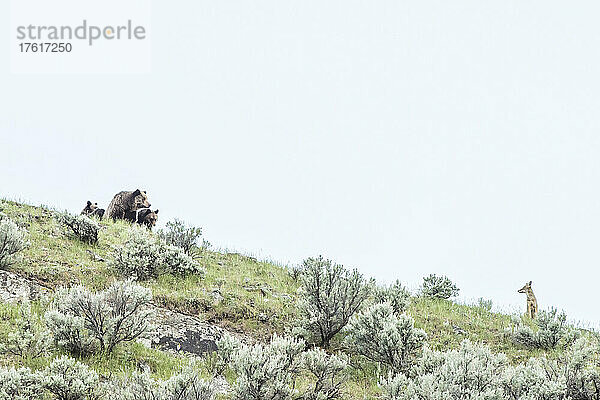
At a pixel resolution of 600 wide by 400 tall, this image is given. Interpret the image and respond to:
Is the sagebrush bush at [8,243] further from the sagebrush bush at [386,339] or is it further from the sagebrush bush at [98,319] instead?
the sagebrush bush at [386,339]

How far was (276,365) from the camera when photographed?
24.4 feet

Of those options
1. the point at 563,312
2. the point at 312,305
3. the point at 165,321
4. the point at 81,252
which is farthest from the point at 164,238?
the point at 563,312

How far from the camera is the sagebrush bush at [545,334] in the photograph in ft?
37.0

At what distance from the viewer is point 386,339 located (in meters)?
9.41

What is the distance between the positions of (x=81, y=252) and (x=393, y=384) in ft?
28.6

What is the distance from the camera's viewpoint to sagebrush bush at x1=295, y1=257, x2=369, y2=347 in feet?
34.4

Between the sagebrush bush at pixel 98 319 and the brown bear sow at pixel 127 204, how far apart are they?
1130 cm

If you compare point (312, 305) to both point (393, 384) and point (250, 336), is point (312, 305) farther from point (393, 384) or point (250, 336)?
point (393, 384)

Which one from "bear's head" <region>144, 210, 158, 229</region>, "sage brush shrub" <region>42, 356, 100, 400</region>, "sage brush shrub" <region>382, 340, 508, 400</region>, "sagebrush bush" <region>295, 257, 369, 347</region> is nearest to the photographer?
"sage brush shrub" <region>42, 356, 100, 400</region>

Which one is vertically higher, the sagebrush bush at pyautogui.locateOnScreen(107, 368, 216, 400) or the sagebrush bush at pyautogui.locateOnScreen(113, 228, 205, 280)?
the sagebrush bush at pyautogui.locateOnScreen(113, 228, 205, 280)

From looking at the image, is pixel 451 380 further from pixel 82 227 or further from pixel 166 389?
pixel 82 227

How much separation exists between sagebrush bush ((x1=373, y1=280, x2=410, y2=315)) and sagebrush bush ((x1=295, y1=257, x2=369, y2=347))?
885 mm

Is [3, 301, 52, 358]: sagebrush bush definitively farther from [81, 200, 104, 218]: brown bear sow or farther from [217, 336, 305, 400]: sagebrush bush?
[81, 200, 104, 218]: brown bear sow

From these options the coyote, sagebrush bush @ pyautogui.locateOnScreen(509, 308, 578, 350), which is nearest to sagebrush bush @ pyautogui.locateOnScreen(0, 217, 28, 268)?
sagebrush bush @ pyautogui.locateOnScreen(509, 308, 578, 350)
